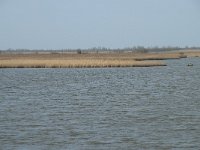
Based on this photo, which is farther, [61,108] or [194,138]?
[61,108]

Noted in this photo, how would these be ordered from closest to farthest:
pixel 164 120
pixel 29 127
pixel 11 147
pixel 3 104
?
pixel 11 147 < pixel 29 127 < pixel 164 120 < pixel 3 104

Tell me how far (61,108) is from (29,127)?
200 inches

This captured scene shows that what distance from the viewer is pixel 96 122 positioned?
16.4m

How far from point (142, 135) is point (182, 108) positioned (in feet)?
20.5

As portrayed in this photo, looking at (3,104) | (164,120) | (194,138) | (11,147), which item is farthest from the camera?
(3,104)

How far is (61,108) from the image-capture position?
20531mm

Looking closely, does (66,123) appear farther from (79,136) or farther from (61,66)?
(61,66)

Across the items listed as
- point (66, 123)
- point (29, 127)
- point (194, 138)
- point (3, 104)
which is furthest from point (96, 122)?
point (3, 104)

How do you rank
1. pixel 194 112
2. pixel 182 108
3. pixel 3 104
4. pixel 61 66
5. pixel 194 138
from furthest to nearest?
pixel 61 66 < pixel 3 104 < pixel 182 108 < pixel 194 112 < pixel 194 138

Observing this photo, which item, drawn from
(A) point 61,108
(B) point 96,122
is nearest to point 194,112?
(B) point 96,122

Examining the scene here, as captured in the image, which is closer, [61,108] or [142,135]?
[142,135]

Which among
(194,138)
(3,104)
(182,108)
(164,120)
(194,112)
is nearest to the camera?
(194,138)

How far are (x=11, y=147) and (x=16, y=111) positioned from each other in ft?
23.5

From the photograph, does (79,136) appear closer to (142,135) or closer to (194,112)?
(142,135)
